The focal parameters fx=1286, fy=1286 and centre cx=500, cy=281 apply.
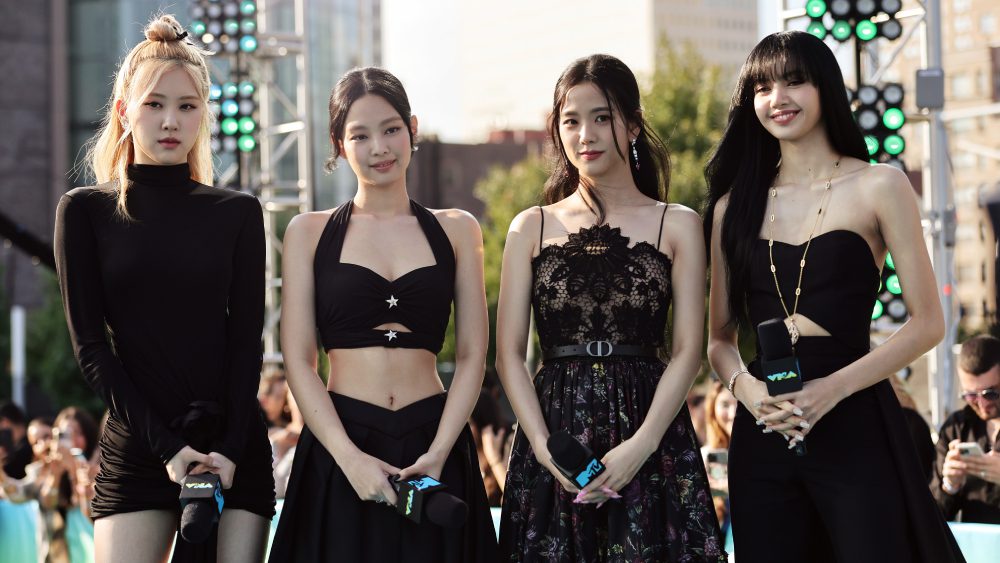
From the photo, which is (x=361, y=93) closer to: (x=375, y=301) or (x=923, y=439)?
(x=375, y=301)

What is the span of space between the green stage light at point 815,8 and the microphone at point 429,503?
6881 millimetres

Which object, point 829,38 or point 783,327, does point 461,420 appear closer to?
point 783,327

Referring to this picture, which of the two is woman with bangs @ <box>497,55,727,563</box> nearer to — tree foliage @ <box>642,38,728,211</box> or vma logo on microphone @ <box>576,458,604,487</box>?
vma logo on microphone @ <box>576,458,604,487</box>

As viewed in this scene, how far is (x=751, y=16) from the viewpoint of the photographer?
502 ft

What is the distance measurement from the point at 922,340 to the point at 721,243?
657mm

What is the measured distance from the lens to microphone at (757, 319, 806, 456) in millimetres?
3410

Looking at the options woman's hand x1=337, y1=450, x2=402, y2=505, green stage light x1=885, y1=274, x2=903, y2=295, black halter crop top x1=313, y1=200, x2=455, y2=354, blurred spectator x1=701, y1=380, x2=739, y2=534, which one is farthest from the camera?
green stage light x1=885, y1=274, x2=903, y2=295

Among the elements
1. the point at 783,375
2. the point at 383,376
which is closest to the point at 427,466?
the point at 383,376

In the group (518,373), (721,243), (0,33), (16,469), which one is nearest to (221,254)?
(518,373)

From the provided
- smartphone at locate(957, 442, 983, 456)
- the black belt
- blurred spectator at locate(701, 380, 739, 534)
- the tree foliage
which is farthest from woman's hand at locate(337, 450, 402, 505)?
the tree foliage

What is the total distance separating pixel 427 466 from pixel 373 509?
0.71 ft

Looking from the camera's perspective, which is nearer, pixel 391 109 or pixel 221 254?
pixel 221 254

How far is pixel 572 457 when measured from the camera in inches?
140

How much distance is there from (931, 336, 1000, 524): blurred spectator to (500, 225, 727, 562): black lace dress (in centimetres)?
215
